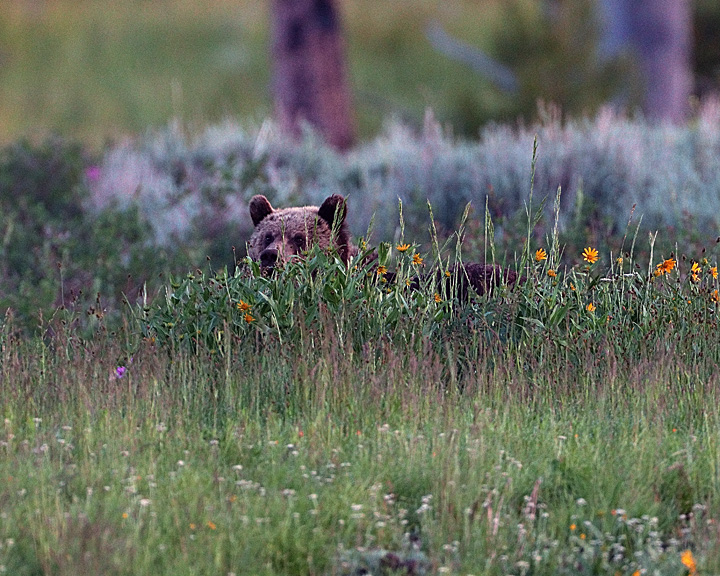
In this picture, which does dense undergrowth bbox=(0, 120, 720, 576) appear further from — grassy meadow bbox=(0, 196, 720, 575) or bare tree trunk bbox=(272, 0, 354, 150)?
bare tree trunk bbox=(272, 0, 354, 150)

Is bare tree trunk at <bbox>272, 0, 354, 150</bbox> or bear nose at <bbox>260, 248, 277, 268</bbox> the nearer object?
bear nose at <bbox>260, 248, 277, 268</bbox>

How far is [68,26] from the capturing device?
29.9 m

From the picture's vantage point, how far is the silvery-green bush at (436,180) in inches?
402

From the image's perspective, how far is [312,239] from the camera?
21.2 feet

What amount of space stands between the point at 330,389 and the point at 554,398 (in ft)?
3.55

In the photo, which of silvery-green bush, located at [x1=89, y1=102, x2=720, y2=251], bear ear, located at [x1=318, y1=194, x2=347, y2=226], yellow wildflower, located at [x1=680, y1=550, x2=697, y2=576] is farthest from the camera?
silvery-green bush, located at [x1=89, y1=102, x2=720, y2=251]

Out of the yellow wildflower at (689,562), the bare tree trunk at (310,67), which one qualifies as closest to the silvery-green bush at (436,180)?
the bare tree trunk at (310,67)

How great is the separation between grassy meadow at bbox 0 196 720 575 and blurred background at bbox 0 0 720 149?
10262 mm

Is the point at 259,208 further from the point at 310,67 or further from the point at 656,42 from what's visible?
the point at 656,42

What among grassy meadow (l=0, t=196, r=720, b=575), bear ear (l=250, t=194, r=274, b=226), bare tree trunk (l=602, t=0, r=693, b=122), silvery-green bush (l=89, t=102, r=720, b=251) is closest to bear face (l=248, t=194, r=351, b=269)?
bear ear (l=250, t=194, r=274, b=226)

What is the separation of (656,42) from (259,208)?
1340cm

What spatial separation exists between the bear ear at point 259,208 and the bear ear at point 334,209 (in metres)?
0.43

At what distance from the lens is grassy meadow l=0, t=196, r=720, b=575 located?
3.84m

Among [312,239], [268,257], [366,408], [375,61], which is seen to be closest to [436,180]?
[312,239]
